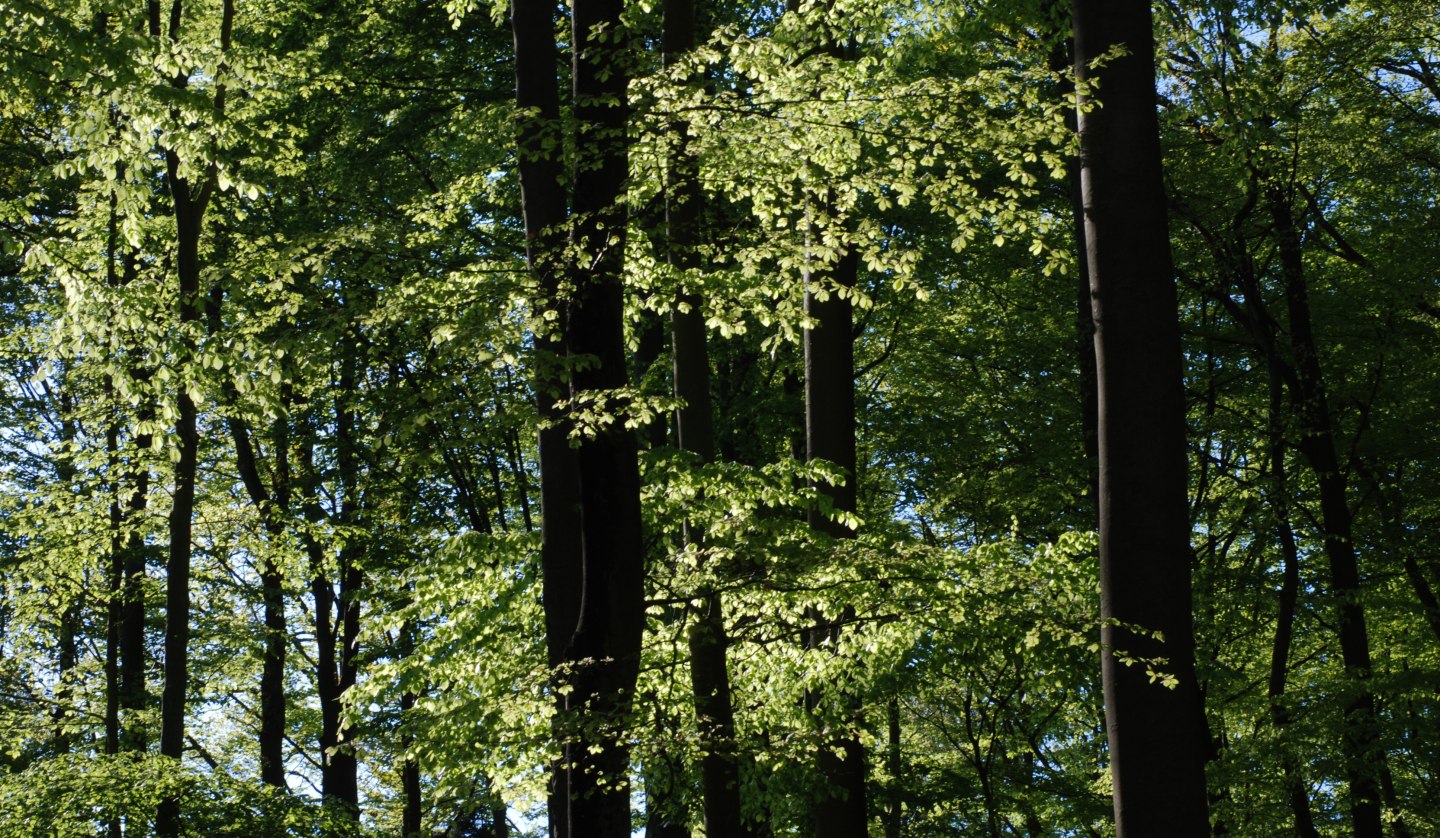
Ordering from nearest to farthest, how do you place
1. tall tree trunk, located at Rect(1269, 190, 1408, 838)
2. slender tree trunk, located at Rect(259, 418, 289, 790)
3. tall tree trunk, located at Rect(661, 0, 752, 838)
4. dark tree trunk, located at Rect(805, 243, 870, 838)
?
tall tree trunk, located at Rect(661, 0, 752, 838)
dark tree trunk, located at Rect(805, 243, 870, 838)
tall tree trunk, located at Rect(1269, 190, 1408, 838)
slender tree trunk, located at Rect(259, 418, 289, 790)

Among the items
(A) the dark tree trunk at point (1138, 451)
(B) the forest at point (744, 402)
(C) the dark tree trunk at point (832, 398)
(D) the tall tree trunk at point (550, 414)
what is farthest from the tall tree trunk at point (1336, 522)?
(D) the tall tree trunk at point (550, 414)

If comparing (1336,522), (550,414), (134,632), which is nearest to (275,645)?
(134,632)

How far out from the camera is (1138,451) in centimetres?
575

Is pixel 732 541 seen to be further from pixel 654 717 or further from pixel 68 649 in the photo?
pixel 68 649

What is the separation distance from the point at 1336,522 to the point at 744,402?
6.75 meters

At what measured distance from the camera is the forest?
595 cm

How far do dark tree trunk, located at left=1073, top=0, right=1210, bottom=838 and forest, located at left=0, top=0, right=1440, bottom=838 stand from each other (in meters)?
0.02

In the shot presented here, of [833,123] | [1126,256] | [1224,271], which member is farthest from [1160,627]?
[1224,271]

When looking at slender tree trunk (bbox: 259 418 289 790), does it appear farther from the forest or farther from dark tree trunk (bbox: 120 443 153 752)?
dark tree trunk (bbox: 120 443 153 752)

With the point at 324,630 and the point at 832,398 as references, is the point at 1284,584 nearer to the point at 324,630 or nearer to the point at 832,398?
the point at 832,398

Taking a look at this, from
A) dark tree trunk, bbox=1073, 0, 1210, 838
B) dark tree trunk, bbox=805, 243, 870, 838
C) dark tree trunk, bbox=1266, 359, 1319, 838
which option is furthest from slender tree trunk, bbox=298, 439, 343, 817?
dark tree trunk, bbox=1073, 0, 1210, 838

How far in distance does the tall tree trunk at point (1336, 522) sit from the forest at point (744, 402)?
0.21 ft

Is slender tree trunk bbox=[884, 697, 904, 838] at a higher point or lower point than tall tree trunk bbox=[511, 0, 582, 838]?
lower

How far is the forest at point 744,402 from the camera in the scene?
595cm
